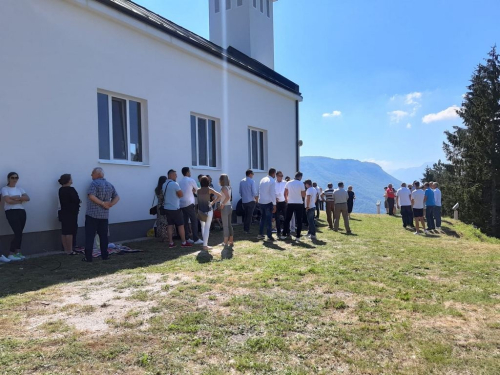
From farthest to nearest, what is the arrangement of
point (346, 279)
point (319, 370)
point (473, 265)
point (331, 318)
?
1. point (473, 265)
2. point (346, 279)
3. point (331, 318)
4. point (319, 370)

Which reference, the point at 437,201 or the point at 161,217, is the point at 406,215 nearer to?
the point at 437,201

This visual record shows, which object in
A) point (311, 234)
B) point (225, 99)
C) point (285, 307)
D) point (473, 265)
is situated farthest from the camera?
point (225, 99)

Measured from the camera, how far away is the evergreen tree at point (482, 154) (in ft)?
100

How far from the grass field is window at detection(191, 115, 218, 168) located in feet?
18.0

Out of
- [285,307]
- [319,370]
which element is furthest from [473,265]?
[319,370]

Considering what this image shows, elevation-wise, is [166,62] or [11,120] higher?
[166,62]

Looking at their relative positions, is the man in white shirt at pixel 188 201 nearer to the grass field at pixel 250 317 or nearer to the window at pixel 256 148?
the grass field at pixel 250 317

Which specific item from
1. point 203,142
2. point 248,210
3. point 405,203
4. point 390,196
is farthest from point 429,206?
point 203,142

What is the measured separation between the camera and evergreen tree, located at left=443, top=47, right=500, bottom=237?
3050 cm

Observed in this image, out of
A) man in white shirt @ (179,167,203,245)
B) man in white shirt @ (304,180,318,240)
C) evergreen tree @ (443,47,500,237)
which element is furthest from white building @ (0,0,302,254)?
evergreen tree @ (443,47,500,237)

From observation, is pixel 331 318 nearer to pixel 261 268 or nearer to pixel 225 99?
pixel 261 268

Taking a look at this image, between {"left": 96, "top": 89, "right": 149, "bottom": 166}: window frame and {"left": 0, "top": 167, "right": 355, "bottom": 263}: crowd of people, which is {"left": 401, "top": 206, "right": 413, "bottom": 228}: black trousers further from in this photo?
{"left": 96, "top": 89, "right": 149, "bottom": 166}: window frame

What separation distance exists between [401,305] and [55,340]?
3.82 m

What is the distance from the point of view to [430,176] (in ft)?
189
